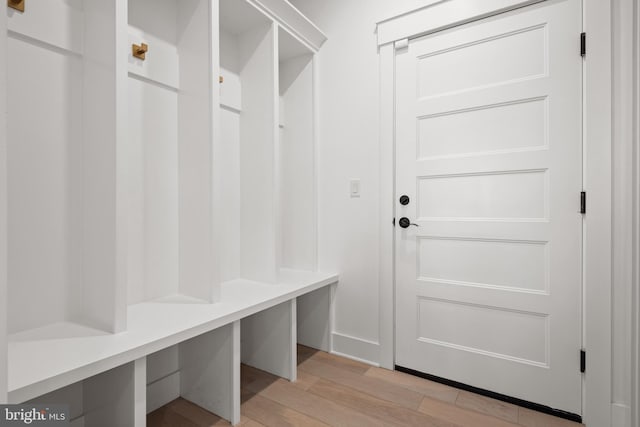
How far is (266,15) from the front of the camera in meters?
1.76

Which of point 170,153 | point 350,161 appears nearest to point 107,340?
point 170,153

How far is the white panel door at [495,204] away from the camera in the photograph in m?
1.46

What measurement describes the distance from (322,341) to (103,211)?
1575 millimetres

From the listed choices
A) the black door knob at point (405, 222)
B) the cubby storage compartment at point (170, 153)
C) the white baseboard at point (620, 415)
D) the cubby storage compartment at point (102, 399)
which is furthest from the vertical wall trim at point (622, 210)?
the cubby storage compartment at point (102, 399)

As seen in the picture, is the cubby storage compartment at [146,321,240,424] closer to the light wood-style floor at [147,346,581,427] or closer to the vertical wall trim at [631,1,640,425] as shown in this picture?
the light wood-style floor at [147,346,581,427]

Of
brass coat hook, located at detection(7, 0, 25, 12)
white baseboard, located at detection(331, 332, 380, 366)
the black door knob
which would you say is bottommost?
white baseboard, located at detection(331, 332, 380, 366)

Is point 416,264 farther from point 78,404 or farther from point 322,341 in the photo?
point 78,404

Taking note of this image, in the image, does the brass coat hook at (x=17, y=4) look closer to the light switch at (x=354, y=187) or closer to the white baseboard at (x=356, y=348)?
the light switch at (x=354, y=187)

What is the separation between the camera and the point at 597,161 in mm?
1379

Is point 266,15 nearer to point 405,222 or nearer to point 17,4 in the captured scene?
point 17,4

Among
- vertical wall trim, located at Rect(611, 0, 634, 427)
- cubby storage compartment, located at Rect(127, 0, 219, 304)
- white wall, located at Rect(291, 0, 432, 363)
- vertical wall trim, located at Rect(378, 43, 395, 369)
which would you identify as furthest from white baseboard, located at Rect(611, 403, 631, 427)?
cubby storage compartment, located at Rect(127, 0, 219, 304)

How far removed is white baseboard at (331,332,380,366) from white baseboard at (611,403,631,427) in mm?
1080

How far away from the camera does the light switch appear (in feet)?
6.67

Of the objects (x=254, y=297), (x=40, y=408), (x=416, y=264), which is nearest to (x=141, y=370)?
(x=40, y=408)
